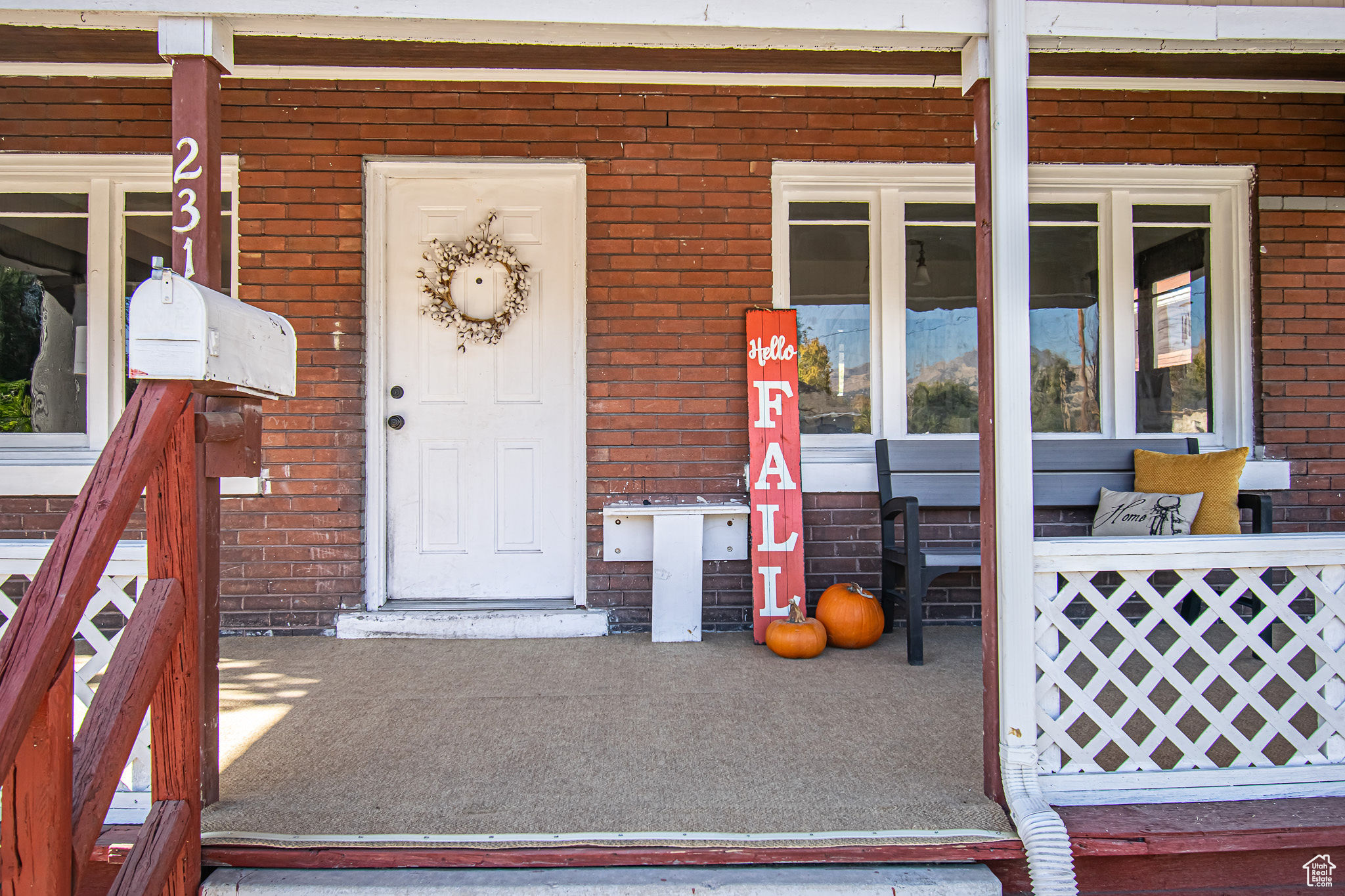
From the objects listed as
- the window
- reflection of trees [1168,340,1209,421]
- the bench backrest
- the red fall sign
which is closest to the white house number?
the red fall sign

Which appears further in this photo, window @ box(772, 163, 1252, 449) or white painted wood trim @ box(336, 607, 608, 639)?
window @ box(772, 163, 1252, 449)

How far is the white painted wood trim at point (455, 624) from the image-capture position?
3625 mm

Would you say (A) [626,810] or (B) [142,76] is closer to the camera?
(A) [626,810]

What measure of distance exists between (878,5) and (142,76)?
363cm

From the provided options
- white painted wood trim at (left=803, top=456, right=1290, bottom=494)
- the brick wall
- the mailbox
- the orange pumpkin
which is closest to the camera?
the mailbox

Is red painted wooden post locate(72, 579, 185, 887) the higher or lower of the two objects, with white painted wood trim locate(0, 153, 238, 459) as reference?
lower

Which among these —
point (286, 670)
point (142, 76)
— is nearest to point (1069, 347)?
point (286, 670)

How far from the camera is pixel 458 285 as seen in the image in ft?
12.4

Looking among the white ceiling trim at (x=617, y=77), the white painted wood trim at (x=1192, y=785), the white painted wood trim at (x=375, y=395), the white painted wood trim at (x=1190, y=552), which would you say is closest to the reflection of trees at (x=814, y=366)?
the white ceiling trim at (x=617, y=77)

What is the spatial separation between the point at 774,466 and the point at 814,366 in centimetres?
64

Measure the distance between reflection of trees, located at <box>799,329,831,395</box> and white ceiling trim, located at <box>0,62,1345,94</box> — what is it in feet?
4.20

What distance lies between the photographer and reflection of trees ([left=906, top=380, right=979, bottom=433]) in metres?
3.96

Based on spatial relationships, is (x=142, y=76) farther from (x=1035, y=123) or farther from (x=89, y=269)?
(x=1035, y=123)

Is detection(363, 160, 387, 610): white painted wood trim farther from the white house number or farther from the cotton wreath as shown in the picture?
the white house number
